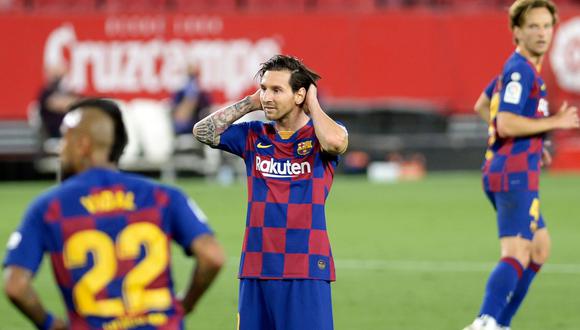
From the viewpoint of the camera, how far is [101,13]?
2280 cm

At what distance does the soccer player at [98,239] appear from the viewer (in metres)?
4.11

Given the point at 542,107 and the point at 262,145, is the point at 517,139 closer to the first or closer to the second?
the point at 542,107

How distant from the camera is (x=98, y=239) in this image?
13.5ft

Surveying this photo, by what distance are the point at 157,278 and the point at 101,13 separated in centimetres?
1918

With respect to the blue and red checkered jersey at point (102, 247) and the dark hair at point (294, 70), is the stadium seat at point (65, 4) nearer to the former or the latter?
the dark hair at point (294, 70)

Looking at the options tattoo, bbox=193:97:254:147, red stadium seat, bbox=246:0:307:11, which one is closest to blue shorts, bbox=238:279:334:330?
tattoo, bbox=193:97:254:147

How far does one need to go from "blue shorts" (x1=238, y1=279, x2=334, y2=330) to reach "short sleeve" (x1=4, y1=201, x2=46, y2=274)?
177 cm

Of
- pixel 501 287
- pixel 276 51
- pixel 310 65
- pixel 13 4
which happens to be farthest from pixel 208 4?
pixel 501 287

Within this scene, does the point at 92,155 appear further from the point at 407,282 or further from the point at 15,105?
the point at 15,105

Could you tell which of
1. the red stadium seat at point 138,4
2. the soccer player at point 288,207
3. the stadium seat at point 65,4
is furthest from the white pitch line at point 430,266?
the stadium seat at point 65,4

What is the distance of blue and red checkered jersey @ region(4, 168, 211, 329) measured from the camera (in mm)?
4105

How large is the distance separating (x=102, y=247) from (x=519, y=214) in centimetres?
396

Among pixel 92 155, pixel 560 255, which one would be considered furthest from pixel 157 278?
pixel 560 255

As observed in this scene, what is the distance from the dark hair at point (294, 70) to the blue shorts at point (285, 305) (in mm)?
987
